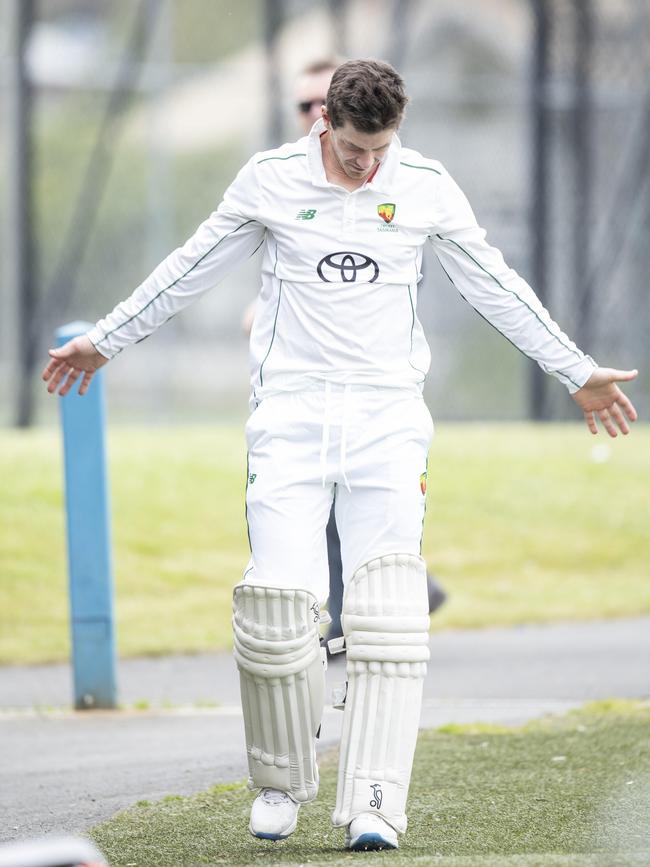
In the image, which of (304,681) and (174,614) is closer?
(304,681)

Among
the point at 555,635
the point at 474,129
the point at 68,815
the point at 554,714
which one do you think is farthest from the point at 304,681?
the point at 474,129

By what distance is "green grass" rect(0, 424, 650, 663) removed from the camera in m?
8.56

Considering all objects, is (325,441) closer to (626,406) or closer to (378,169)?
(378,169)

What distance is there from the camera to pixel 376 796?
151 inches

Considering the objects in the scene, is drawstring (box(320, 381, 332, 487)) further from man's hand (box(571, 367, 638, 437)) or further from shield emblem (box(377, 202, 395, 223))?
man's hand (box(571, 367, 638, 437))

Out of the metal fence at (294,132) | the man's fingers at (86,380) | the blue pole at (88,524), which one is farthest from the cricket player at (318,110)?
the metal fence at (294,132)

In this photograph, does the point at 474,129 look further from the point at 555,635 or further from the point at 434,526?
the point at 555,635

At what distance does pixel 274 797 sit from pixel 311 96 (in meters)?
3.02

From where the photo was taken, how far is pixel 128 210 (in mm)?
13336

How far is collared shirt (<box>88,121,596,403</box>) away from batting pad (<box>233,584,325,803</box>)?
0.54m

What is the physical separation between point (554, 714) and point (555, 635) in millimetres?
2018

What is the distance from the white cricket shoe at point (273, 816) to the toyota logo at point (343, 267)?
1281 millimetres

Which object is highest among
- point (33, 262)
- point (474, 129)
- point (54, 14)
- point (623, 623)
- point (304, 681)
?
point (54, 14)

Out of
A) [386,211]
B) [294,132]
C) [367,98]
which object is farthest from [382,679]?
[294,132]
